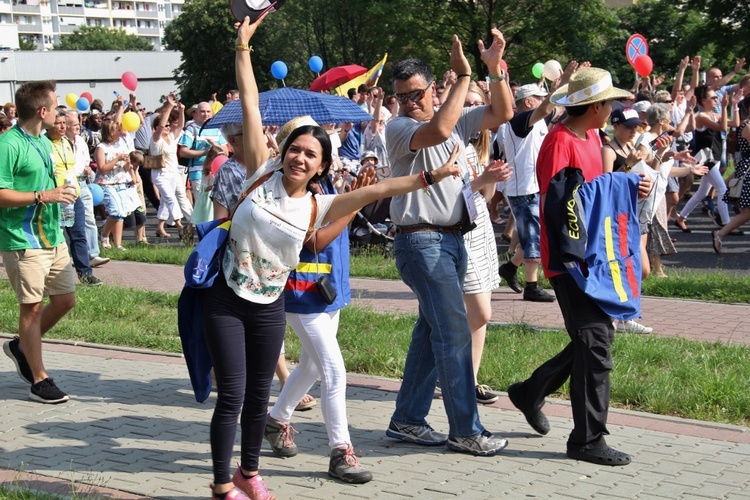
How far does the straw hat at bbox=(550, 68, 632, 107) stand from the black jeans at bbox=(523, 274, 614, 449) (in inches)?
36.0

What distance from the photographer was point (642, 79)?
17812 millimetres

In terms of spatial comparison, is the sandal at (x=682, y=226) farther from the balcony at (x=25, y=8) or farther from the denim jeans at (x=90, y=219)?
the balcony at (x=25, y=8)

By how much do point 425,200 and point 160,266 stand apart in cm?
859

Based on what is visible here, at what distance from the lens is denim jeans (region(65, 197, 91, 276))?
11.4 metres

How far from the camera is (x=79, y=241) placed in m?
11.5

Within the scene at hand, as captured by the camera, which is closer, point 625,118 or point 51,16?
point 625,118

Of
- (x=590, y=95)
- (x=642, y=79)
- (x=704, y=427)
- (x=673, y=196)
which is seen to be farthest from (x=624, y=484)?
(x=642, y=79)

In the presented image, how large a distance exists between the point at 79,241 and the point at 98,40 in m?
140

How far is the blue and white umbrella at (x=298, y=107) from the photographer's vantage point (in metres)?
9.38

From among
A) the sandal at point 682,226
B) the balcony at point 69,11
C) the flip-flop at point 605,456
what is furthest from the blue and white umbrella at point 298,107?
the balcony at point 69,11

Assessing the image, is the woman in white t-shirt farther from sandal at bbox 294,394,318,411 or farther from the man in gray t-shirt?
sandal at bbox 294,394,318,411

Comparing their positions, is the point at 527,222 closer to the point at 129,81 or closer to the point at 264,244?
the point at 264,244

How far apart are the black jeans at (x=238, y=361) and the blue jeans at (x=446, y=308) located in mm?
942

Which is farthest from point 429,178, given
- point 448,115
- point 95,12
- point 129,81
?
point 95,12
